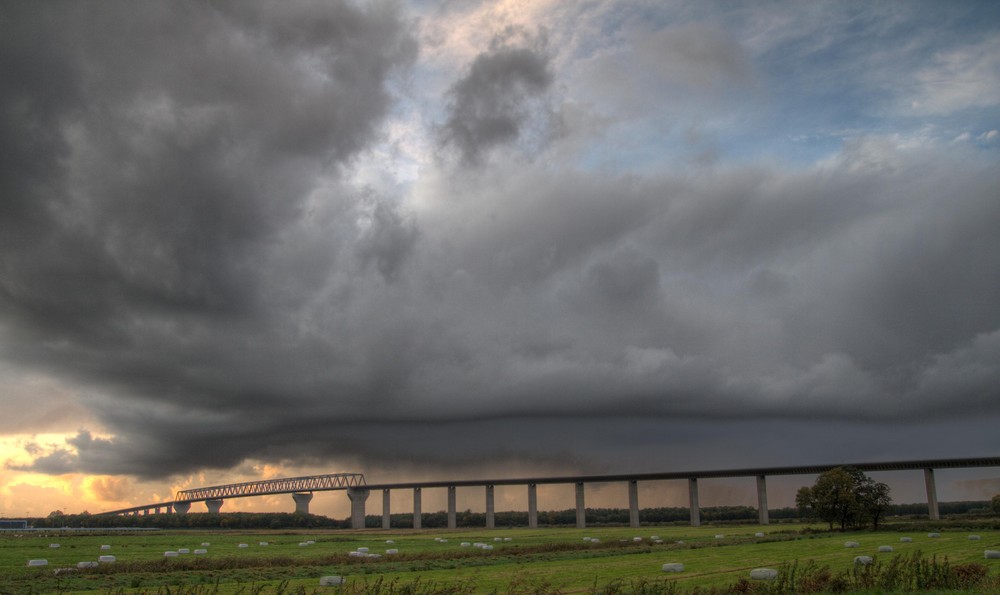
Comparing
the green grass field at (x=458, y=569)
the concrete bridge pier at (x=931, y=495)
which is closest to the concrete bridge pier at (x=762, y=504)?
the concrete bridge pier at (x=931, y=495)

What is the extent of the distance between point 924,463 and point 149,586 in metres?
172

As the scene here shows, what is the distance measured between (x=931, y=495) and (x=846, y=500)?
43.0 metres

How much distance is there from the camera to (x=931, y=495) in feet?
526

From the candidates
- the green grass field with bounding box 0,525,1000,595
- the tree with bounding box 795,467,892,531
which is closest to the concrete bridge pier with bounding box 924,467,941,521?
the tree with bounding box 795,467,892,531

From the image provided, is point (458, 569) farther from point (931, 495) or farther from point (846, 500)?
point (931, 495)

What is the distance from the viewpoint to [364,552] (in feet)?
279

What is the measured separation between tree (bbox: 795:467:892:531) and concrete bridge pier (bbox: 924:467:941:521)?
24963 millimetres

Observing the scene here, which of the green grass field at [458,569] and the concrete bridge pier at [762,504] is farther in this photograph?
the concrete bridge pier at [762,504]

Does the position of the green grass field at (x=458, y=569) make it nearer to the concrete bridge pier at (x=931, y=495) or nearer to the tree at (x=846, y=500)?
the tree at (x=846, y=500)

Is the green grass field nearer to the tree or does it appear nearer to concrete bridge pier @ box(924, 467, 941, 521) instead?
the tree

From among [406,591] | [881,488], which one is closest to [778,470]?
[881,488]

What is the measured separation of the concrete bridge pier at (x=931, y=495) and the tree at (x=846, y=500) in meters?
25.0

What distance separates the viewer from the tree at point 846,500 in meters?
132

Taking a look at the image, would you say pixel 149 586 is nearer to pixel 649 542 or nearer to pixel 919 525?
pixel 649 542
